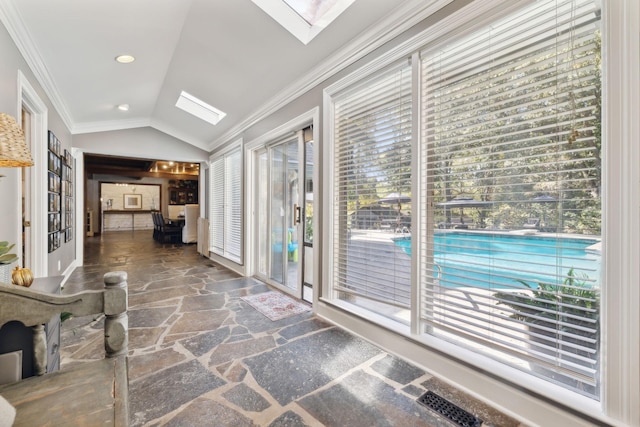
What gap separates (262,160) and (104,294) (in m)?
3.55

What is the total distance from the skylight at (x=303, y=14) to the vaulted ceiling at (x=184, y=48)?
0.05 m

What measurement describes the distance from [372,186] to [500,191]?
1.00 metres

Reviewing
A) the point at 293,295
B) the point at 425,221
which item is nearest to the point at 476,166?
the point at 425,221

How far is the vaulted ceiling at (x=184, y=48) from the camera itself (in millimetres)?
2240

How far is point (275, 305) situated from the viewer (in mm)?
3299

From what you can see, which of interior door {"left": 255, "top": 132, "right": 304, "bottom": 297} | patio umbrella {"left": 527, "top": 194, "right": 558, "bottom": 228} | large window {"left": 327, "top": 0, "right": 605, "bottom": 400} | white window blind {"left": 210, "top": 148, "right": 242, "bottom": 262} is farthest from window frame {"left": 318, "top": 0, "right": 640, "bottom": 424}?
white window blind {"left": 210, "top": 148, "right": 242, "bottom": 262}

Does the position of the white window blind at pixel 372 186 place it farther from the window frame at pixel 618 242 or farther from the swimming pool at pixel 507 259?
the window frame at pixel 618 242

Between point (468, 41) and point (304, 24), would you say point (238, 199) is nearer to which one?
point (304, 24)

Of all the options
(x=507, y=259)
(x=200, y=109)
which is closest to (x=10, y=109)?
(x=200, y=109)

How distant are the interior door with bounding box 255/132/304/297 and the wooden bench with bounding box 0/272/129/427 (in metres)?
2.52

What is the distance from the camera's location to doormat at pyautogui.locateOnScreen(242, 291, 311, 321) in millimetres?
3050

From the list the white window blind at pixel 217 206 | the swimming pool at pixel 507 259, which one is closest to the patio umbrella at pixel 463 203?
the swimming pool at pixel 507 259

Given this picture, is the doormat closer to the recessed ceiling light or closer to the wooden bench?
the wooden bench

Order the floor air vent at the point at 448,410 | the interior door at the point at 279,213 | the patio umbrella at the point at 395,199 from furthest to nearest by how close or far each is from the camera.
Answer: the interior door at the point at 279,213 → the patio umbrella at the point at 395,199 → the floor air vent at the point at 448,410
